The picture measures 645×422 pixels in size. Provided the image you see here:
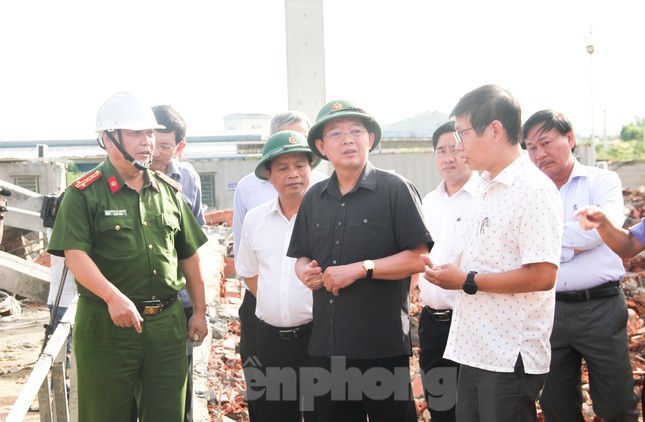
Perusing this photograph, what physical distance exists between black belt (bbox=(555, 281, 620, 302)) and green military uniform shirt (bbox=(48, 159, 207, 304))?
223 cm

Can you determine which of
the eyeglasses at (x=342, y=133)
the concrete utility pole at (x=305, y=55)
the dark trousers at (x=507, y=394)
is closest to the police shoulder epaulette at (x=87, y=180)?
the eyeglasses at (x=342, y=133)

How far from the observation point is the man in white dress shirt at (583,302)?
4.04m

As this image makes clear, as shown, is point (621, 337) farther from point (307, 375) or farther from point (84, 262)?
point (84, 262)

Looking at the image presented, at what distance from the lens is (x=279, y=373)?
407 cm

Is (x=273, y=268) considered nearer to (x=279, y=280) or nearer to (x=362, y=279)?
(x=279, y=280)

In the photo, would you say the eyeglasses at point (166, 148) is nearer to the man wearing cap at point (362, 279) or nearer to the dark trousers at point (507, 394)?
the man wearing cap at point (362, 279)

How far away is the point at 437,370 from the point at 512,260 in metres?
1.42

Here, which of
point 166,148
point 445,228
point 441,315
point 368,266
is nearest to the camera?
point 368,266

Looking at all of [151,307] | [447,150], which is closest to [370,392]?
[151,307]

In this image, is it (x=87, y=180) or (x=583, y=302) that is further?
(x=583, y=302)

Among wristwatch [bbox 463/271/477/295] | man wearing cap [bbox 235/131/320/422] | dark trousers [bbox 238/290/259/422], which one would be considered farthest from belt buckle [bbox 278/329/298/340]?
wristwatch [bbox 463/271/477/295]

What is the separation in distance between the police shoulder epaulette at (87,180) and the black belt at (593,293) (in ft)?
8.91

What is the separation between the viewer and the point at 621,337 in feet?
13.4

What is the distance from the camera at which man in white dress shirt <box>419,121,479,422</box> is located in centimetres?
419
